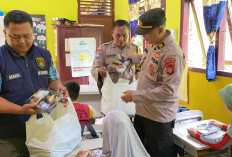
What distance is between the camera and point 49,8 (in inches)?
212

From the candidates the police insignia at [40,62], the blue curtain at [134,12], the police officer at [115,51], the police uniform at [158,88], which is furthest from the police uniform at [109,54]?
the blue curtain at [134,12]

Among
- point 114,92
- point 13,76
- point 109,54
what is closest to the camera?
point 13,76

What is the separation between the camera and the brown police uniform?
1.50m

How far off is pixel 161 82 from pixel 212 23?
1.52 m

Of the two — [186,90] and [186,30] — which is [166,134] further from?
[186,30]

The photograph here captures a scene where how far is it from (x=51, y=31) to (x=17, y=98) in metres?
4.52

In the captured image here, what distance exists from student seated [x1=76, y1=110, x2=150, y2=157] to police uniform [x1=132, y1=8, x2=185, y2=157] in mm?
529

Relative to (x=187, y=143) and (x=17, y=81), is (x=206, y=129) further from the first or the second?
(x=17, y=81)

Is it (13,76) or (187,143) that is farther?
(187,143)

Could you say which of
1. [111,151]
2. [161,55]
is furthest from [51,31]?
[111,151]

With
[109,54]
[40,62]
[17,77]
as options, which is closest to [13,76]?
[17,77]

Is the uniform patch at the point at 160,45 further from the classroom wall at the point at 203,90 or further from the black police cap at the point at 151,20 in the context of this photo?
the classroom wall at the point at 203,90

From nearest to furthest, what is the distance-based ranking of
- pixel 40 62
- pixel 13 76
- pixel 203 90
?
pixel 13 76, pixel 40 62, pixel 203 90

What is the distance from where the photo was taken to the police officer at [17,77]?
3.90 ft
